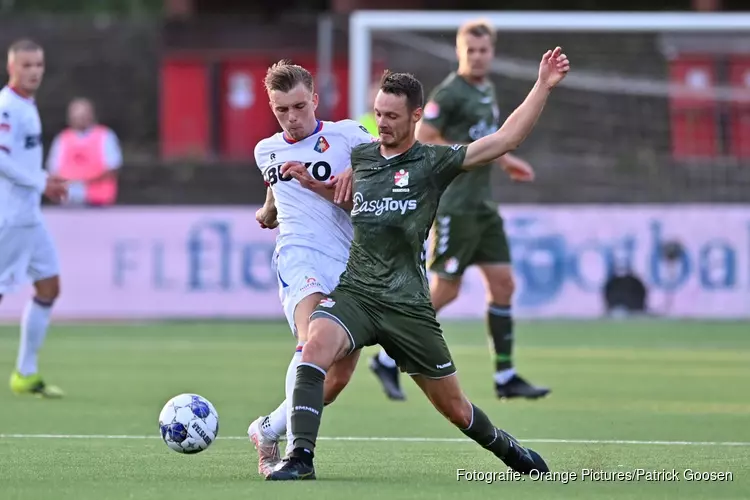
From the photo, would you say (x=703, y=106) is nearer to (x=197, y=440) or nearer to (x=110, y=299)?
(x=110, y=299)

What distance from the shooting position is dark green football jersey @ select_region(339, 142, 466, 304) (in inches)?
268

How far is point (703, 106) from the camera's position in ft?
66.1

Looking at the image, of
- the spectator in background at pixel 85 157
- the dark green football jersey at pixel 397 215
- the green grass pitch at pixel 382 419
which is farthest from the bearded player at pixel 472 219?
the spectator in background at pixel 85 157

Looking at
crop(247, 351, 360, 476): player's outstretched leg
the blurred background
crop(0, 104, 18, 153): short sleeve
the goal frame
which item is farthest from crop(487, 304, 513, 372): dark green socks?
the goal frame

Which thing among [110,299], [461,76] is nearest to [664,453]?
[461,76]

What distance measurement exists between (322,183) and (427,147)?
1.78 feet

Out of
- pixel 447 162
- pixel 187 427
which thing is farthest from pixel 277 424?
pixel 447 162

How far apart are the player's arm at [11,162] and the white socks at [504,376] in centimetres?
343

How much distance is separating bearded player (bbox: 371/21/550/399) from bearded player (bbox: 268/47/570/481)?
3.76 meters

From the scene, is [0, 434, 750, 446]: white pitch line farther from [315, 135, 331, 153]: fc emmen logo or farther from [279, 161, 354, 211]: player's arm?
[315, 135, 331, 153]: fc emmen logo

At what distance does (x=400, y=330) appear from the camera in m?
6.73

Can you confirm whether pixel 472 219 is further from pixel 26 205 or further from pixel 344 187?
pixel 344 187

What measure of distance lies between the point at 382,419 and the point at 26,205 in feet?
10.7

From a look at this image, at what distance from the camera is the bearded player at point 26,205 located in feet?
35.0
